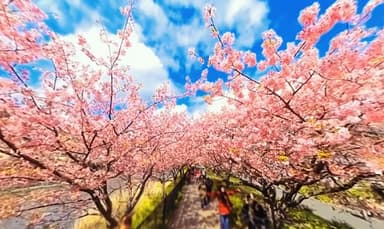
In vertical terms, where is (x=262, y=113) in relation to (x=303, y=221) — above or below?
above

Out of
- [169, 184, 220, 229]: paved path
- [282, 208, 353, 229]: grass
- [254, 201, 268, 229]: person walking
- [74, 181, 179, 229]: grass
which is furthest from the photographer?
[169, 184, 220, 229]: paved path

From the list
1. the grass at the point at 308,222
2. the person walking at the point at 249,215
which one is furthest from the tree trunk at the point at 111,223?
the grass at the point at 308,222

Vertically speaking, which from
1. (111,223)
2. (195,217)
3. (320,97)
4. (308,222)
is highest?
(320,97)

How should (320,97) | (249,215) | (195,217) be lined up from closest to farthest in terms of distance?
(320,97), (249,215), (195,217)

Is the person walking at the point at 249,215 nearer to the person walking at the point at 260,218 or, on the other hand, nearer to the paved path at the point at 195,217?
the person walking at the point at 260,218

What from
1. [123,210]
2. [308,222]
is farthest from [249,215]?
[123,210]

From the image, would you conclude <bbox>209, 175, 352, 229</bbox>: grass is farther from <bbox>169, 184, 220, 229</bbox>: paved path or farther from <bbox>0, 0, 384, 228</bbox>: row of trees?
<bbox>0, 0, 384, 228</bbox>: row of trees

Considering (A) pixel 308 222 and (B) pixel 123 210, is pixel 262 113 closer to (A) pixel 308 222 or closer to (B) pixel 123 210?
(B) pixel 123 210

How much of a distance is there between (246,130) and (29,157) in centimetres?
433

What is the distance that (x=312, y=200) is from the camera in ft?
37.3

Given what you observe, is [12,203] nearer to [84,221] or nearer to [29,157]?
[29,157]

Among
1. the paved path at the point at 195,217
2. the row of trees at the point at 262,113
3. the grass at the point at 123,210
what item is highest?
the row of trees at the point at 262,113

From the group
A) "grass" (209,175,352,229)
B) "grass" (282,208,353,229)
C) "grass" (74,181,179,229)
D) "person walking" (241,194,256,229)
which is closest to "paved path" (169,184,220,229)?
"grass" (209,175,352,229)

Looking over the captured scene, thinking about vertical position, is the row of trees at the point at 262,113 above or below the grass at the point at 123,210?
above
